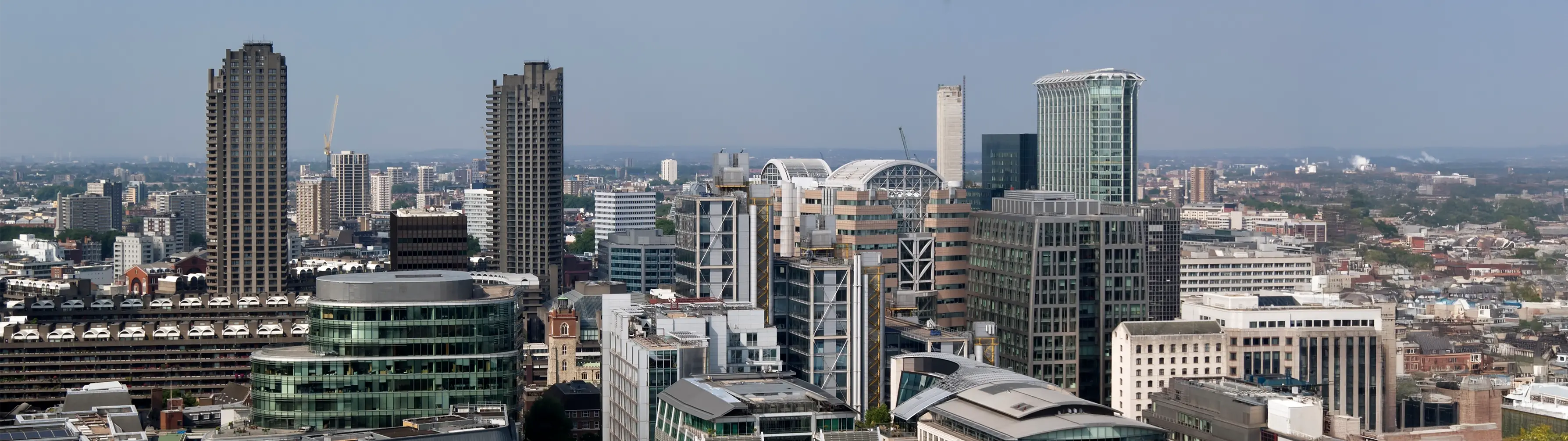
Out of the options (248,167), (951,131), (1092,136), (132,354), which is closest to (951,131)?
(951,131)

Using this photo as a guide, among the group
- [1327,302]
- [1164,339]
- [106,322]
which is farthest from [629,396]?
[106,322]

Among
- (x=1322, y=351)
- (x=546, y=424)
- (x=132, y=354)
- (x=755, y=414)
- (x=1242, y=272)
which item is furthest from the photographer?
(x=1242, y=272)

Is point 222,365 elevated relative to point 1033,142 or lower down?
lower down

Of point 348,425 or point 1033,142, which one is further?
point 1033,142

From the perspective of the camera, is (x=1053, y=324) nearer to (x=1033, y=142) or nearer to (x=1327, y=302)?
(x=1327, y=302)

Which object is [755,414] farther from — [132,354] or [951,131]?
[951,131]

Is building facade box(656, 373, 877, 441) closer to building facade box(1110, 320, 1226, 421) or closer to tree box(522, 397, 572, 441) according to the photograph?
tree box(522, 397, 572, 441)
